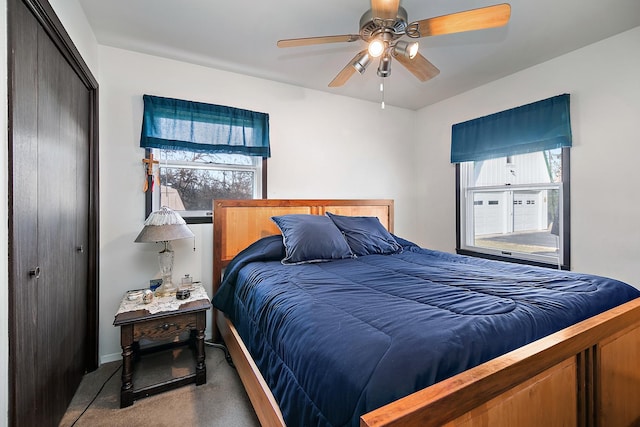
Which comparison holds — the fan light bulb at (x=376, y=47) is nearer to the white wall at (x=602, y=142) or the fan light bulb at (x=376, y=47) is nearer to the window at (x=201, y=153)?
the window at (x=201, y=153)

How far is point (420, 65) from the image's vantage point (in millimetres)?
1947

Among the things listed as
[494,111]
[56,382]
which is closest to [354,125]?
[494,111]

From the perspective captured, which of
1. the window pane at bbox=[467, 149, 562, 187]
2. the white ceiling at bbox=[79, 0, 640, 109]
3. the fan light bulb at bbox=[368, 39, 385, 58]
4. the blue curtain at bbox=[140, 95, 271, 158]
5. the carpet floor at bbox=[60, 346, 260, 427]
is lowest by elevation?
the carpet floor at bbox=[60, 346, 260, 427]

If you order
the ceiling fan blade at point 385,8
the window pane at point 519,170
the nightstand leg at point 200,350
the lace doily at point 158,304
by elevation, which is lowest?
the nightstand leg at point 200,350

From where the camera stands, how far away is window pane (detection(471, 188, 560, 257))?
8.86ft

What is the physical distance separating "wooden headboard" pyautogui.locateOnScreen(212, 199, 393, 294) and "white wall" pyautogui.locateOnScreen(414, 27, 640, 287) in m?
2.19

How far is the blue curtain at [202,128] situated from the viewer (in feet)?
7.91

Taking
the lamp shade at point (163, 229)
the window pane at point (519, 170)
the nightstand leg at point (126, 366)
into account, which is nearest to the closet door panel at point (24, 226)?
the nightstand leg at point (126, 366)

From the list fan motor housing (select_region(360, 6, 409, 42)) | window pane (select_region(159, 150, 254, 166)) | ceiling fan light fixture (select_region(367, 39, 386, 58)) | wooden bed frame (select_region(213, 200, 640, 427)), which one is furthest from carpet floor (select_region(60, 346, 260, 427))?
fan motor housing (select_region(360, 6, 409, 42))

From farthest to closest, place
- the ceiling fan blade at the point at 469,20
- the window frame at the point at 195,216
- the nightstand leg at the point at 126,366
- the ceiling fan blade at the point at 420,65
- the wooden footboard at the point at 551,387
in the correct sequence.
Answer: the window frame at the point at 195,216, the ceiling fan blade at the point at 420,65, the nightstand leg at the point at 126,366, the ceiling fan blade at the point at 469,20, the wooden footboard at the point at 551,387

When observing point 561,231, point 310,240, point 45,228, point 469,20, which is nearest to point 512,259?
point 561,231

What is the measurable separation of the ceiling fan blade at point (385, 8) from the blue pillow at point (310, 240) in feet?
4.89

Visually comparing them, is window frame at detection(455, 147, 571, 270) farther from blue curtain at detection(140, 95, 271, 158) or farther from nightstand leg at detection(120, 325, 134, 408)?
nightstand leg at detection(120, 325, 134, 408)

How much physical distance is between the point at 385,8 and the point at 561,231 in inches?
95.1
